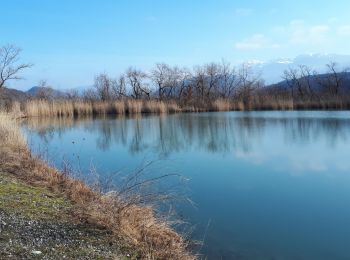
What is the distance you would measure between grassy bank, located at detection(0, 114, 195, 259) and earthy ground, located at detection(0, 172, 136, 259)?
4 centimetres

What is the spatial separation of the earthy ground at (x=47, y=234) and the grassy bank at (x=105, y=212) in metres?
0.04

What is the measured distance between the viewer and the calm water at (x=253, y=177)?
4633 mm

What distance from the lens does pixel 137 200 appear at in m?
4.79

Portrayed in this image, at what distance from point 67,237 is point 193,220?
2.09m

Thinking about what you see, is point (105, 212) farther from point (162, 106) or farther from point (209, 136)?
point (162, 106)

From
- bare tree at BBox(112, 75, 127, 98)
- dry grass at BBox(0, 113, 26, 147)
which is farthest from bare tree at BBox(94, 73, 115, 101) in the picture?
dry grass at BBox(0, 113, 26, 147)

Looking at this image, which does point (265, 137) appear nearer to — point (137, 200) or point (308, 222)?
point (308, 222)

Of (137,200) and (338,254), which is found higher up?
(137,200)

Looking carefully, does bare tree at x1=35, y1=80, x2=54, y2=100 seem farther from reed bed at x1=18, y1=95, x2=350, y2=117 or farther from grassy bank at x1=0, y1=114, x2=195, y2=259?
grassy bank at x1=0, y1=114, x2=195, y2=259

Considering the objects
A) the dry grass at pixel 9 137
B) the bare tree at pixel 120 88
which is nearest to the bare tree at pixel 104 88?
the bare tree at pixel 120 88

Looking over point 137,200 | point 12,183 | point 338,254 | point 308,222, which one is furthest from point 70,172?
point 338,254

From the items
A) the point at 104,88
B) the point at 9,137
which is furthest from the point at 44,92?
the point at 9,137

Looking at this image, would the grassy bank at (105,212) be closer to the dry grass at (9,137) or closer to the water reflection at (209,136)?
the dry grass at (9,137)

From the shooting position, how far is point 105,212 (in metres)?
4.34
